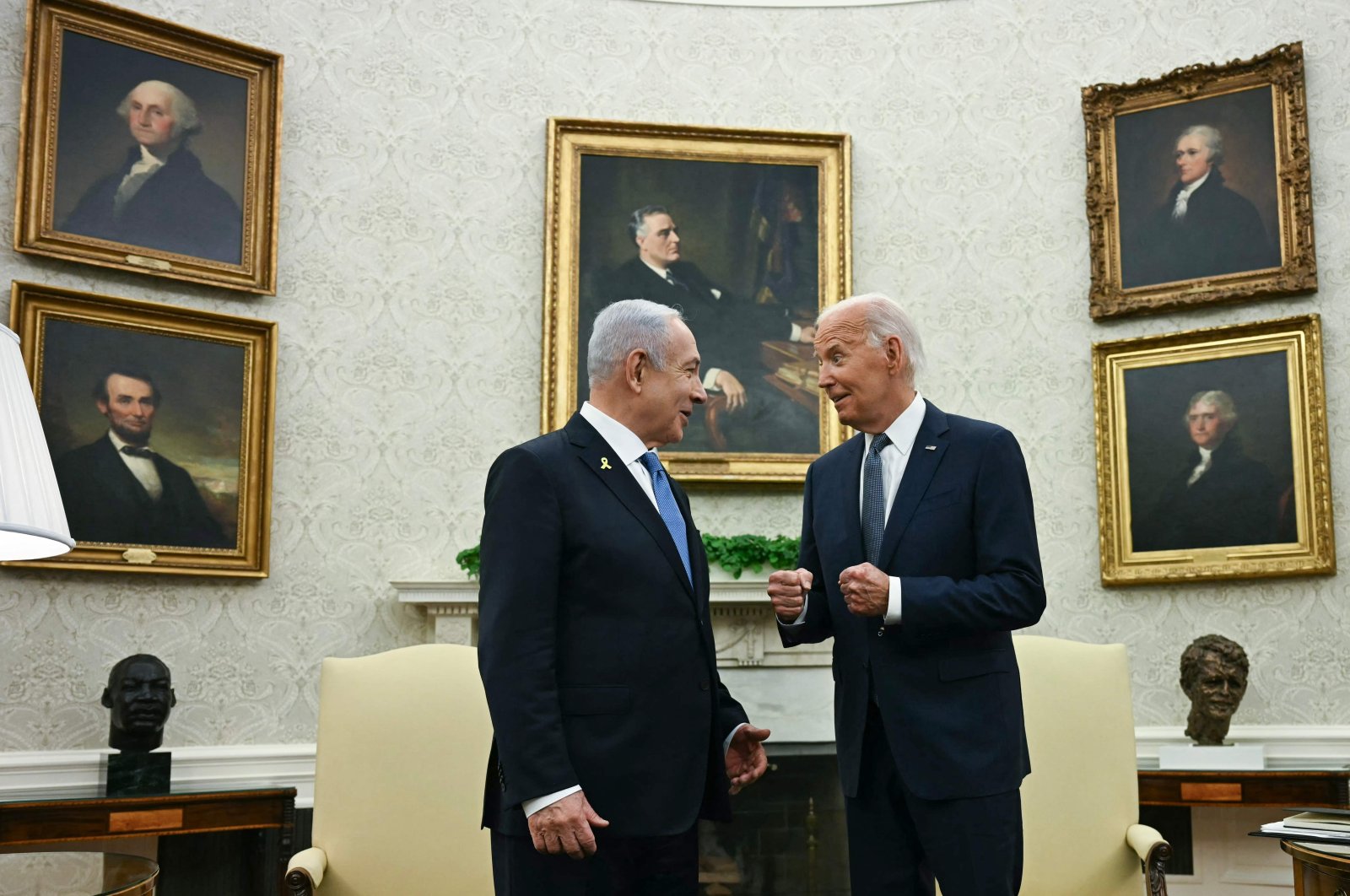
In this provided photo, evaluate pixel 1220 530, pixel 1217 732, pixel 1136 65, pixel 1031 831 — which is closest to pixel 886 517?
pixel 1031 831

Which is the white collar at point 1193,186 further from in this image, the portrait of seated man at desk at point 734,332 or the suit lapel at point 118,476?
the suit lapel at point 118,476

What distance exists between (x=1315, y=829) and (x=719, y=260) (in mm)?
3794

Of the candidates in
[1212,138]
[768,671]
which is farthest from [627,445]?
[1212,138]

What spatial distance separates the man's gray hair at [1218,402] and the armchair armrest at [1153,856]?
234cm

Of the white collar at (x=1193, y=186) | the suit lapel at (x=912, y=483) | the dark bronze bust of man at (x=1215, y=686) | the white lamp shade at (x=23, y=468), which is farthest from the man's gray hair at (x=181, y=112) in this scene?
the dark bronze bust of man at (x=1215, y=686)

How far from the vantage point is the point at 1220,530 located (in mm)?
5500

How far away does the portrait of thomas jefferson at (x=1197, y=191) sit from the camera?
5.61 metres

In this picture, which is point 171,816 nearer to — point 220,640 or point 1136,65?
point 220,640

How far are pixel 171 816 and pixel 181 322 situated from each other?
6.66ft

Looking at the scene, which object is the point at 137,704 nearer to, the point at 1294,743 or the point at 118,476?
the point at 118,476

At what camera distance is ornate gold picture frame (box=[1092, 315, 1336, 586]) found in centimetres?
536

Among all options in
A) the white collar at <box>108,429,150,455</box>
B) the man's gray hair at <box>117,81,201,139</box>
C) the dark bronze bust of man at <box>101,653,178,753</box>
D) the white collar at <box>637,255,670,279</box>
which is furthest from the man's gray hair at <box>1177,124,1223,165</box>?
the dark bronze bust of man at <box>101,653,178,753</box>

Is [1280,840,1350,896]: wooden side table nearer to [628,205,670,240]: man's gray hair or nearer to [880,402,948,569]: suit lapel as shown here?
[880,402,948,569]: suit lapel

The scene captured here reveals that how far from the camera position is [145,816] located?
431cm
